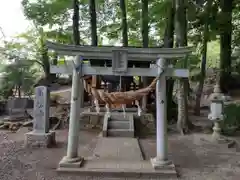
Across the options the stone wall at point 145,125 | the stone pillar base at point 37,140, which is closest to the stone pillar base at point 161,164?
the stone pillar base at point 37,140

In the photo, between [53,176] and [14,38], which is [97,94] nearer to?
[53,176]

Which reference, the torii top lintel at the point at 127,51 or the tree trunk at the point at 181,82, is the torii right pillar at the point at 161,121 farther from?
the tree trunk at the point at 181,82

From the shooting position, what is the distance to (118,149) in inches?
270

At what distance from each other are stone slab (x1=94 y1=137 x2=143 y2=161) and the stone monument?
1.46 m

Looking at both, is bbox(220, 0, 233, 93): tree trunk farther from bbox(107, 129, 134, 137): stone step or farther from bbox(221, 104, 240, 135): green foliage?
bbox(107, 129, 134, 137): stone step

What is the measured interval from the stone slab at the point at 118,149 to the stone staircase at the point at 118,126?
0.33 metres

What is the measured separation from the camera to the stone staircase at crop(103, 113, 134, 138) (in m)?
8.48

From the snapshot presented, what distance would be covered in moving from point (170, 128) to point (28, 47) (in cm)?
1181

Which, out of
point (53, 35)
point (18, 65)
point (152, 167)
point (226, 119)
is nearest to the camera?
point (152, 167)

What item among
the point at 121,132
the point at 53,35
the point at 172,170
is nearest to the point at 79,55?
the point at 172,170

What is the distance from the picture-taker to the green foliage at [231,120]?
899 centimetres

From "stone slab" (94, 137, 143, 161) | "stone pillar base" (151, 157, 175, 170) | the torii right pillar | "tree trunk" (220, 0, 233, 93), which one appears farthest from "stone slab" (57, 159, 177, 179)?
"tree trunk" (220, 0, 233, 93)

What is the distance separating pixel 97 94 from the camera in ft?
18.7

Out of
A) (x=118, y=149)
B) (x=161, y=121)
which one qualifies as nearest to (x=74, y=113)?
(x=161, y=121)
